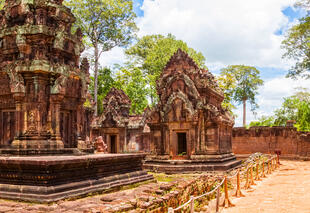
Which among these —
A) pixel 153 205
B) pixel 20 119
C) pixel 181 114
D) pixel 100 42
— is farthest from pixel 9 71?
pixel 100 42

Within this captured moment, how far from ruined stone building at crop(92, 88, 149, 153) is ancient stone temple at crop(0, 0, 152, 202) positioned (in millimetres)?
15572

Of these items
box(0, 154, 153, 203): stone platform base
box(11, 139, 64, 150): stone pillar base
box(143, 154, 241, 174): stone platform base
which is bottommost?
Answer: box(143, 154, 241, 174): stone platform base

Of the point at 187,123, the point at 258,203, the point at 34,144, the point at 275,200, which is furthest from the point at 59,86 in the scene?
the point at 187,123

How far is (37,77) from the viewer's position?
894 cm

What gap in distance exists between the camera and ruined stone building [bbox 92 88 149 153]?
84.9 ft

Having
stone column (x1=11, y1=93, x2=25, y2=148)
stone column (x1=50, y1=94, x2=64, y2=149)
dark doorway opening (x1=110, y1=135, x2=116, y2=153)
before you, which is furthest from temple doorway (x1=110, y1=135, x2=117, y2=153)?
stone column (x1=11, y1=93, x2=25, y2=148)

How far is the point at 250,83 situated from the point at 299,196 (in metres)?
35.3

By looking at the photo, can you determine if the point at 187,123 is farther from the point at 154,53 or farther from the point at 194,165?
the point at 154,53

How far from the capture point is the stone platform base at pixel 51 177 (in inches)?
254

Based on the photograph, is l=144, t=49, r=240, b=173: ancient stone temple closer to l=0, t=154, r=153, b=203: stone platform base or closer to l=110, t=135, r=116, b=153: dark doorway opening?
l=0, t=154, r=153, b=203: stone platform base

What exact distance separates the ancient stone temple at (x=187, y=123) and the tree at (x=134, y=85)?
18326 millimetres

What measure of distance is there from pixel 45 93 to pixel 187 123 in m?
8.43

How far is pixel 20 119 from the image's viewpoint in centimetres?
880

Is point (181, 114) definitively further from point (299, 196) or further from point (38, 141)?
point (38, 141)
